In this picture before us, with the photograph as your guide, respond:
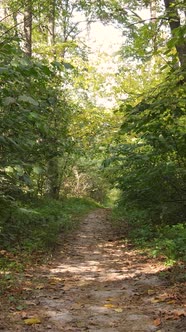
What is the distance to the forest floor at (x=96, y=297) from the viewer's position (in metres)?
3.75

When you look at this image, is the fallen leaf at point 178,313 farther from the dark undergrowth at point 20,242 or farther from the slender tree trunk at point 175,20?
the slender tree trunk at point 175,20

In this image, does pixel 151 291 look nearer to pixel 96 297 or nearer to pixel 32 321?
pixel 96 297

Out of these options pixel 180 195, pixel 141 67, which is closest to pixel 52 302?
pixel 180 195

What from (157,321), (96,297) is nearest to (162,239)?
(96,297)

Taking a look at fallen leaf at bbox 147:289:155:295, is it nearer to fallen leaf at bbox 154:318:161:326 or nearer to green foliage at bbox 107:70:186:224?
fallen leaf at bbox 154:318:161:326

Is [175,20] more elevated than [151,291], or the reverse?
[175,20]

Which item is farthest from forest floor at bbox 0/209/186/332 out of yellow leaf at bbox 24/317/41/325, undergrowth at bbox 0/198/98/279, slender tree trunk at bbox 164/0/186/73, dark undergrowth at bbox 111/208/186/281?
slender tree trunk at bbox 164/0/186/73

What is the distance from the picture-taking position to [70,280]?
18.7 ft

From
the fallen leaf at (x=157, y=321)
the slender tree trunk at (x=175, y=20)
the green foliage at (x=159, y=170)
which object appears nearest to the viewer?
the fallen leaf at (x=157, y=321)

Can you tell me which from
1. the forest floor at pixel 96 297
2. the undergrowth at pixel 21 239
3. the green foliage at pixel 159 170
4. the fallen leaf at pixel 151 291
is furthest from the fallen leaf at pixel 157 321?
the green foliage at pixel 159 170

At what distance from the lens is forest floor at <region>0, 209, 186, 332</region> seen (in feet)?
12.3

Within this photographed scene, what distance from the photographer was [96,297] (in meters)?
4.82

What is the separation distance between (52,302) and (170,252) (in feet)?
8.83

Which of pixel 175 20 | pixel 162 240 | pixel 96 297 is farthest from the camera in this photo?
pixel 162 240
